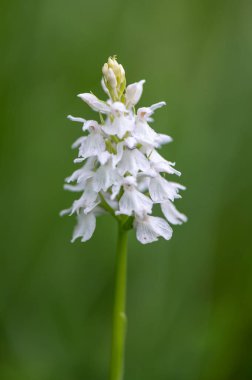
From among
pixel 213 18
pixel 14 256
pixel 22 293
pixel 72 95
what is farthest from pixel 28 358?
pixel 213 18

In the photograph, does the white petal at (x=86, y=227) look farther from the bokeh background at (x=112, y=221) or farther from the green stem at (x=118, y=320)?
the bokeh background at (x=112, y=221)

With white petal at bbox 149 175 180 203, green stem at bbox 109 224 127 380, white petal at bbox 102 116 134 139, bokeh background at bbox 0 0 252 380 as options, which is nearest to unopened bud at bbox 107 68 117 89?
white petal at bbox 102 116 134 139

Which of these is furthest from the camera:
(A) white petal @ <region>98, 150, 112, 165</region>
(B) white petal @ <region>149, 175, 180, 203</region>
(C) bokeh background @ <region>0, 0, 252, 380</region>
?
(C) bokeh background @ <region>0, 0, 252, 380</region>

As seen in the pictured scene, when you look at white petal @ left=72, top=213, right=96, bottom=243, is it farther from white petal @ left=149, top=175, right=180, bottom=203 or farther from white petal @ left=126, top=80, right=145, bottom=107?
white petal @ left=126, top=80, right=145, bottom=107

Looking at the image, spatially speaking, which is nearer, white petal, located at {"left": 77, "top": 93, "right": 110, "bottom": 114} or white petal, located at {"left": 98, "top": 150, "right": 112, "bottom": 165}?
white petal, located at {"left": 98, "top": 150, "right": 112, "bottom": 165}

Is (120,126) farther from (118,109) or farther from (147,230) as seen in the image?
(147,230)

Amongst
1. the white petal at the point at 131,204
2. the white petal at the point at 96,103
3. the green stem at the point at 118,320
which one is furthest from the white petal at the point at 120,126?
the green stem at the point at 118,320
